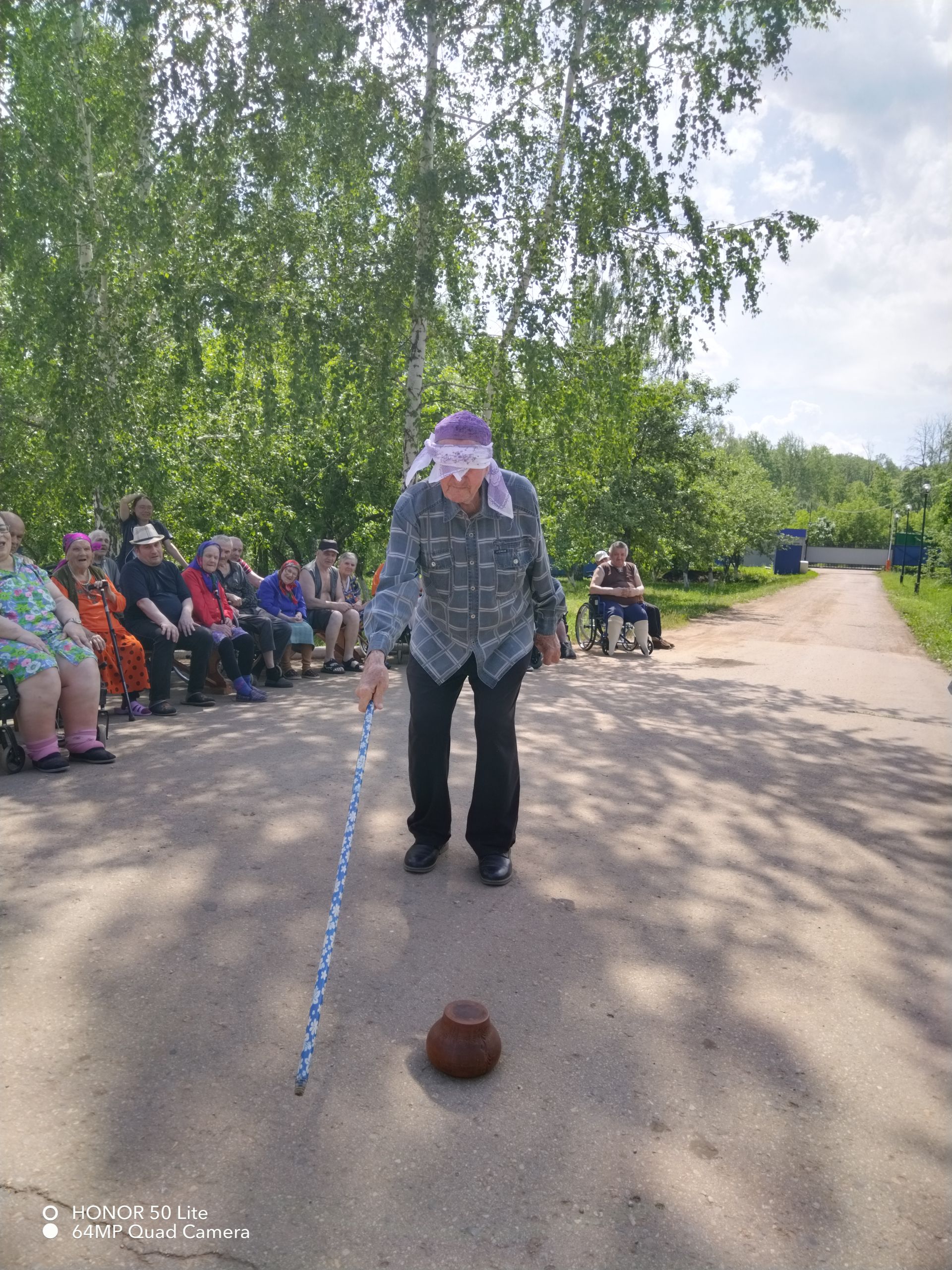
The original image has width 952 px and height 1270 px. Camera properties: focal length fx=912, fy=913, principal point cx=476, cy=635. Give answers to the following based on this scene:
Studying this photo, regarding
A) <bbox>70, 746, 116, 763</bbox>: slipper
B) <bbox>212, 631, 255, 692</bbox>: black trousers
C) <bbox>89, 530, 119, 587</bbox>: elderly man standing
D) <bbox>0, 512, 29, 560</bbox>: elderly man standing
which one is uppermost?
<bbox>0, 512, 29, 560</bbox>: elderly man standing

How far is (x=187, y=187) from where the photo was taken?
11.8 m

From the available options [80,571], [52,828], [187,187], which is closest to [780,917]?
[52,828]

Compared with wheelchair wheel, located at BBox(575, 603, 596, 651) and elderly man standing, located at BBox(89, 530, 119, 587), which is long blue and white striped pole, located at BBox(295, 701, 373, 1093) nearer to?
elderly man standing, located at BBox(89, 530, 119, 587)

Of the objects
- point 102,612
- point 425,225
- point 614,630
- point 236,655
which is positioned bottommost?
point 614,630

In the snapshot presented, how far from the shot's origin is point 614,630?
14.4 metres

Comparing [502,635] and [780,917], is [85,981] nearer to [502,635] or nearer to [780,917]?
[502,635]

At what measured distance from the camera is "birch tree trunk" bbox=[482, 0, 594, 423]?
12.4 m

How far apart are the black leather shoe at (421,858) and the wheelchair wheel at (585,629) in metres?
10.2

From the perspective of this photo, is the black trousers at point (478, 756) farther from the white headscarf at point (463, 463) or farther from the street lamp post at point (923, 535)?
the street lamp post at point (923, 535)

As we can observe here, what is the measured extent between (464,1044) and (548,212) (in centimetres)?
1233

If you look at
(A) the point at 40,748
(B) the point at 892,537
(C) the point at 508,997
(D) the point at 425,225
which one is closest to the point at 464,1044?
(C) the point at 508,997

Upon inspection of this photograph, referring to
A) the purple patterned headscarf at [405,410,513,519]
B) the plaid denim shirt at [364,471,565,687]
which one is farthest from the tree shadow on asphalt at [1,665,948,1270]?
→ the purple patterned headscarf at [405,410,513,519]

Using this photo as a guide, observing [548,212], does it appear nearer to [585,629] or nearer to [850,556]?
[585,629]

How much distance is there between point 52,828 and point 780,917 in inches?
145
